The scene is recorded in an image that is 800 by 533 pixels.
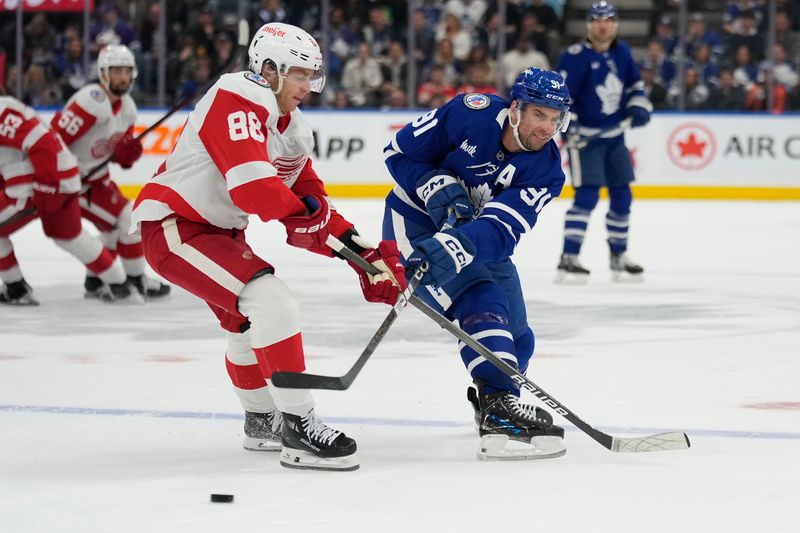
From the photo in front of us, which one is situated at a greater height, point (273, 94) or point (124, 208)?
point (273, 94)

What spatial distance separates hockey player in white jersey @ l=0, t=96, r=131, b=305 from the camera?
19.3 feet

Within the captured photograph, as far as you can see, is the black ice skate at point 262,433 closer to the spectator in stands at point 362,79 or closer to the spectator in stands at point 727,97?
the spectator in stands at point 362,79

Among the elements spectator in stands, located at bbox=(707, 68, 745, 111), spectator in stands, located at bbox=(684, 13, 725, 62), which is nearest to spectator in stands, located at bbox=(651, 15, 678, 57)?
spectator in stands, located at bbox=(684, 13, 725, 62)

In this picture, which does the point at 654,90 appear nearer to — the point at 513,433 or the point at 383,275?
the point at 513,433

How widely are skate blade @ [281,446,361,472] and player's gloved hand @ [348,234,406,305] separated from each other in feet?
1.15

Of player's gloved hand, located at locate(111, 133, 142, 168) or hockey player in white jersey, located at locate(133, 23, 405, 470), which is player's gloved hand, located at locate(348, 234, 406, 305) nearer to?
hockey player in white jersey, located at locate(133, 23, 405, 470)

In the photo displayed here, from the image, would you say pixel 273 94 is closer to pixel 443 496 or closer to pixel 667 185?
pixel 443 496

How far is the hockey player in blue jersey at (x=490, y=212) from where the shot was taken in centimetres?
325

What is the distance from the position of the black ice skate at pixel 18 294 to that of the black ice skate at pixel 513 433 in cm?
320

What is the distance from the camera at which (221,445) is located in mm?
3375

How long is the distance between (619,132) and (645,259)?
3.26ft

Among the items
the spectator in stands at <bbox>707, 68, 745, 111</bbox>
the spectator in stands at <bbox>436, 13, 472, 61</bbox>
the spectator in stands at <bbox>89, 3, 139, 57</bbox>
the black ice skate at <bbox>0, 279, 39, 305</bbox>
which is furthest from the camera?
the spectator in stands at <bbox>436, 13, 472, 61</bbox>

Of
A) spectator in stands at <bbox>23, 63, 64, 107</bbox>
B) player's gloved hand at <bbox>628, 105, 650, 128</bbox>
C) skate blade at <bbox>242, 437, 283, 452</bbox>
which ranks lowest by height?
spectator in stands at <bbox>23, 63, 64, 107</bbox>

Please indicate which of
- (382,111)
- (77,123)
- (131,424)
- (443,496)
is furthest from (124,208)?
(382,111)
